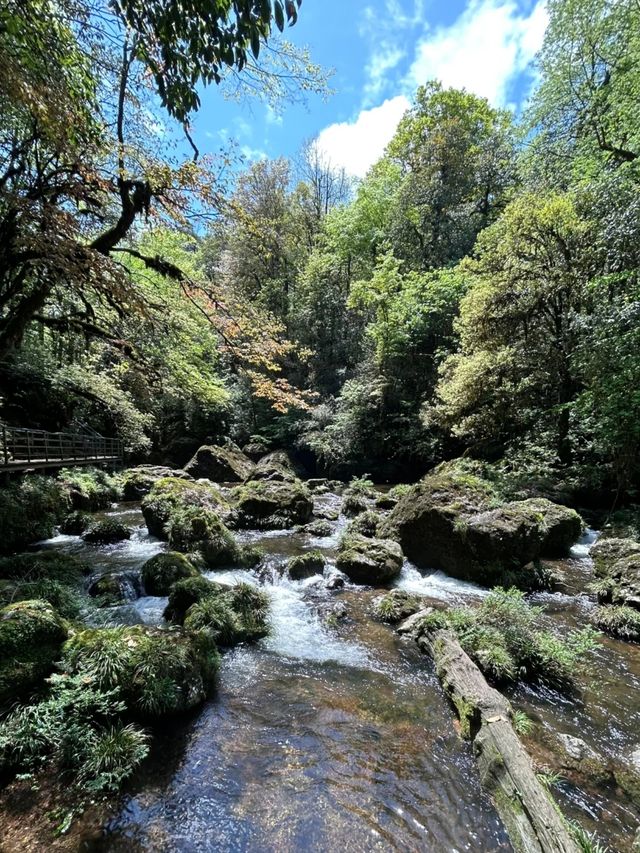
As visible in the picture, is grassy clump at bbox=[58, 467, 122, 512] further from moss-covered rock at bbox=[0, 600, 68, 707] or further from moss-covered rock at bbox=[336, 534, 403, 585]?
moss-covered rock at bbox=[0, 600, 68, 707]

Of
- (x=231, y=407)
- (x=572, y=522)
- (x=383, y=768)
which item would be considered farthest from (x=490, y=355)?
(x=231, y=407)

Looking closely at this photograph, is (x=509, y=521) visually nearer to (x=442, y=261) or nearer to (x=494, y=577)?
(x=494, y=577)

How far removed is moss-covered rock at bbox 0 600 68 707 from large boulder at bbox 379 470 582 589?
7313 millimetres

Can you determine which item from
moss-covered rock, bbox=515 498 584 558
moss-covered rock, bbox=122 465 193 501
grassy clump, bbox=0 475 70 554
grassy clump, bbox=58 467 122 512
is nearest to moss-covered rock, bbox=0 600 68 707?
grassy clump, bbox=0 475 70 554

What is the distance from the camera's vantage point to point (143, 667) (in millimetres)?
4402

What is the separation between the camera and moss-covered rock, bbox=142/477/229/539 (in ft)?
35.8

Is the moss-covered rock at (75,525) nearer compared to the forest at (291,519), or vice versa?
the forest at (291,519)

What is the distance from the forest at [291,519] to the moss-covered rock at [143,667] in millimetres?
30

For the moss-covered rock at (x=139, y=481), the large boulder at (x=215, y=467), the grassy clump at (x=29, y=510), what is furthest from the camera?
the large boulder at (x=215, y=467)

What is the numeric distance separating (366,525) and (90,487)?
10.4 m

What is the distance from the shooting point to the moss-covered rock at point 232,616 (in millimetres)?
6117

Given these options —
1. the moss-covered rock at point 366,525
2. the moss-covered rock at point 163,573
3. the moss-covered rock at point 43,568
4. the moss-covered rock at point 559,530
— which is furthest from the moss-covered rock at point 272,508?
the moss-covered rock at point 559,530

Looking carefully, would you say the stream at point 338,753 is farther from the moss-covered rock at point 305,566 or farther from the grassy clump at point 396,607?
the moss-covered rock at point 305,566

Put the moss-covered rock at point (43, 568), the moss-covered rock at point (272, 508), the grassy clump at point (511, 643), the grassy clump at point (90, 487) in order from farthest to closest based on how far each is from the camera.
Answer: the grassy clump at point (90, 487) → the moss-covered rock at point (272, 508) → the moss-covered rock at point (43, 568) → the grassy clump at point (511, 643)
